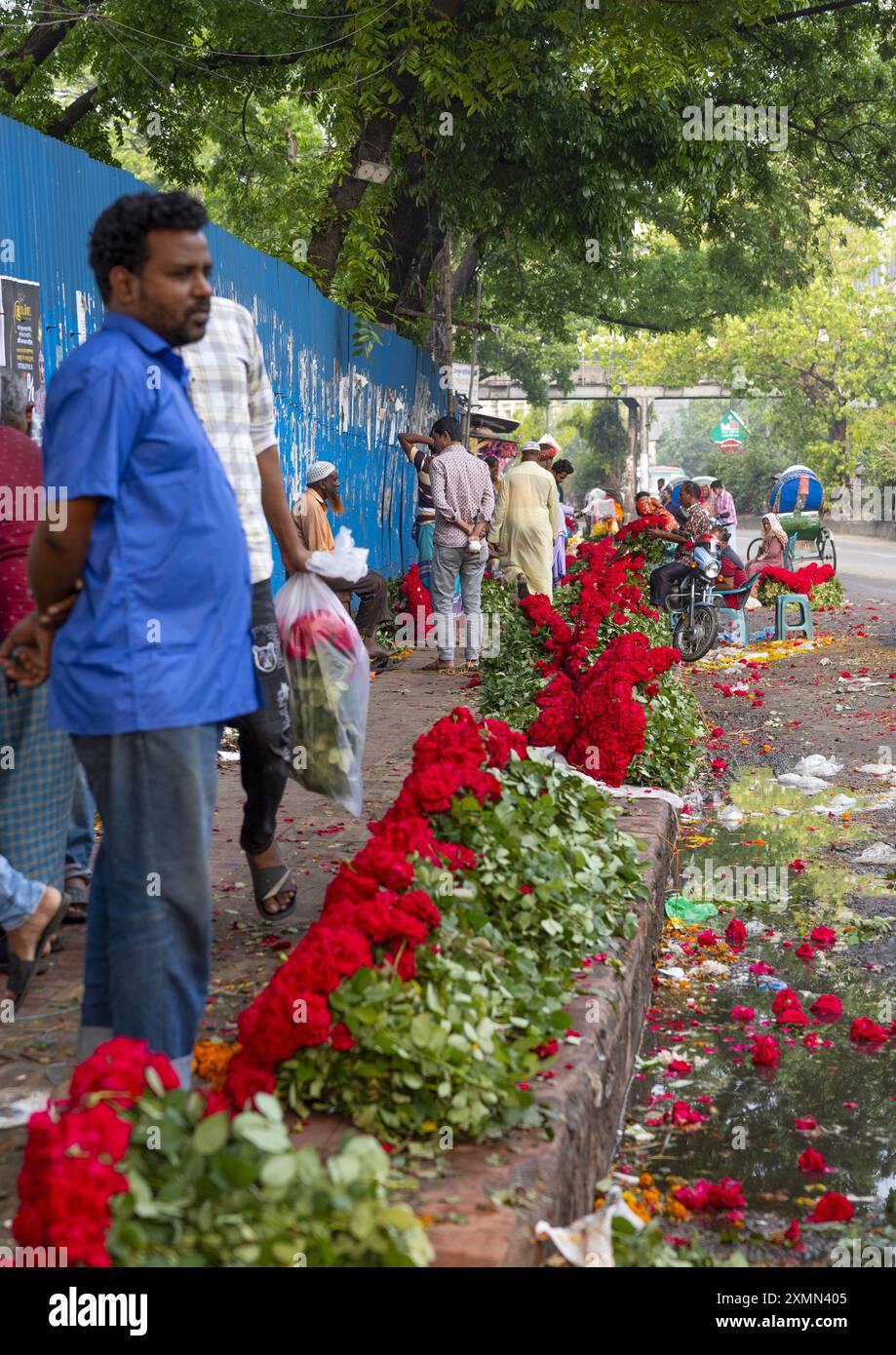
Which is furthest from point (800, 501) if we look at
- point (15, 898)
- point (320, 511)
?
point (15, 898)

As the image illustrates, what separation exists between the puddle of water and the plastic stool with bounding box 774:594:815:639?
30.4 ft

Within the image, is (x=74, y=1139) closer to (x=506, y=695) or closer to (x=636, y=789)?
(x=636, y=789)

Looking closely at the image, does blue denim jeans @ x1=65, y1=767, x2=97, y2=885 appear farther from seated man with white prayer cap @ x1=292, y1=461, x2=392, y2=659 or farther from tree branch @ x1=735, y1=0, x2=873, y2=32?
tree branch @ x1=735, y1=0, x2=873, y2=32

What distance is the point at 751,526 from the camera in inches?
2488

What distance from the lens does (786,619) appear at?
16.2m

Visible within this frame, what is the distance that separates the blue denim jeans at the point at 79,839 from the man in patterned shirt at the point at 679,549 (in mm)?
9489

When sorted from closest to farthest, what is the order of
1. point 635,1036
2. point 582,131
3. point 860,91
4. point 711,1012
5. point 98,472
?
point 98,472 → point 635,1036 → point 711,1012 → point 582,131 → point 860,91

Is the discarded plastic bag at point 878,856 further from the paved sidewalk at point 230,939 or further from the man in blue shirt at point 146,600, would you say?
the man in blue shirt at point 146,600

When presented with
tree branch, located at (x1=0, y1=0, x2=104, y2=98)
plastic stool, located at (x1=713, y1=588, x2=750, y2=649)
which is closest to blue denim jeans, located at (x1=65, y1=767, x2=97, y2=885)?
plastic stool, located at (x1=713, y1=588, x2=750, y2=649)

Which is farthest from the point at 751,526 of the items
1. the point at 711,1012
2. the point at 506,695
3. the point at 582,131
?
the point at 711,1012

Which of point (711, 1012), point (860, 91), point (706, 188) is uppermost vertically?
point (860, 91)

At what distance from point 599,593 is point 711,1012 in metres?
4.71

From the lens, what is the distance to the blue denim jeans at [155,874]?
9.16ft

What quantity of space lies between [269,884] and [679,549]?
10.2 m
